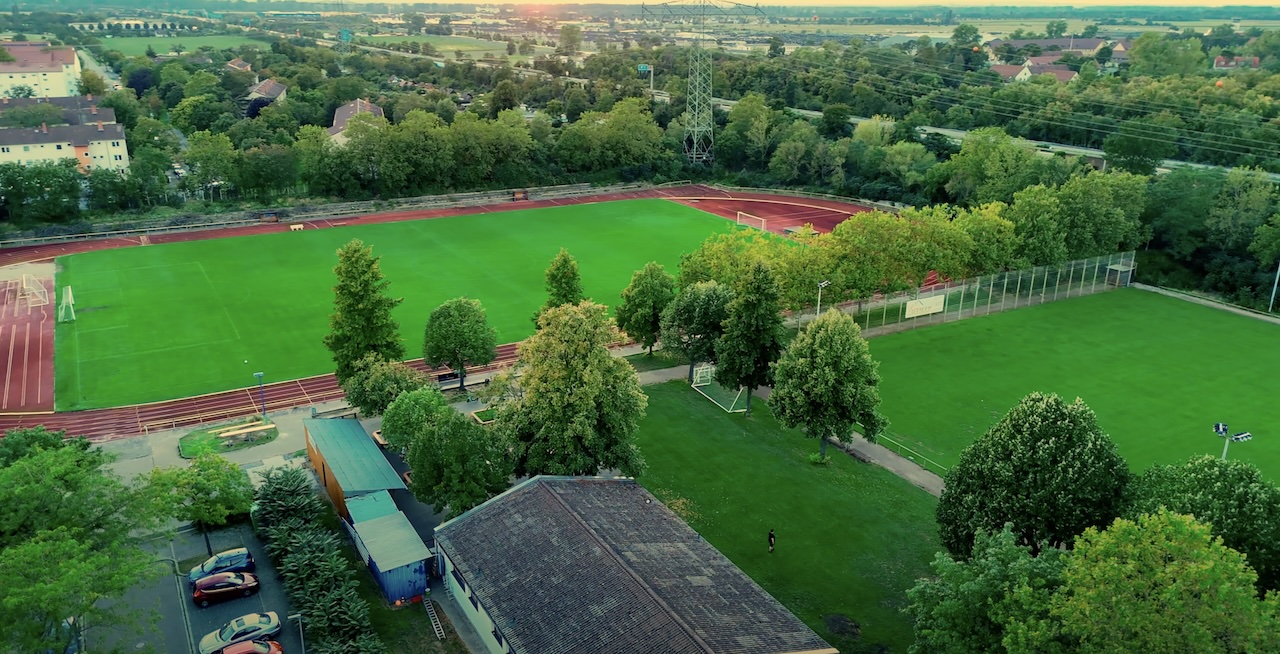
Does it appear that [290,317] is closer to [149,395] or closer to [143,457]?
[149,395]

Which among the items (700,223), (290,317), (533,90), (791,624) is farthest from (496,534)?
(533,90)

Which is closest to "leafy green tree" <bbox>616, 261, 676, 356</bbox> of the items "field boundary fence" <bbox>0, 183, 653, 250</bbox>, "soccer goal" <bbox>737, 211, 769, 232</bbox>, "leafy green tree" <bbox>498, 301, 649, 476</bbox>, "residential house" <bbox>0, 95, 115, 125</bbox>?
"leafy green tree" <bbox>498, 301, 649, 476</bbox>

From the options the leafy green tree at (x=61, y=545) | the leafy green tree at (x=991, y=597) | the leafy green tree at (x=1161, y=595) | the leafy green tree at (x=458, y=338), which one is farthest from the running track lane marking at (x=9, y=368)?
the leafy green tree at (x=1161, y=595)

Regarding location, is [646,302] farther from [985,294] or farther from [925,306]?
[985,294]

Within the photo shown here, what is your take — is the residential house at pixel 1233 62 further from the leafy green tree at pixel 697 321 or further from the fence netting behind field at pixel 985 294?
the leafy green tree at pixel 697 321

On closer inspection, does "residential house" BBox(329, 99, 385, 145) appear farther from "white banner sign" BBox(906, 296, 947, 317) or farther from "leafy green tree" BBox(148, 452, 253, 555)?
"leafy green tree" BBox(148, 452, 253, 555)

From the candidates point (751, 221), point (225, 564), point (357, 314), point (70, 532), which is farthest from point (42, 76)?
point (70, 532)
